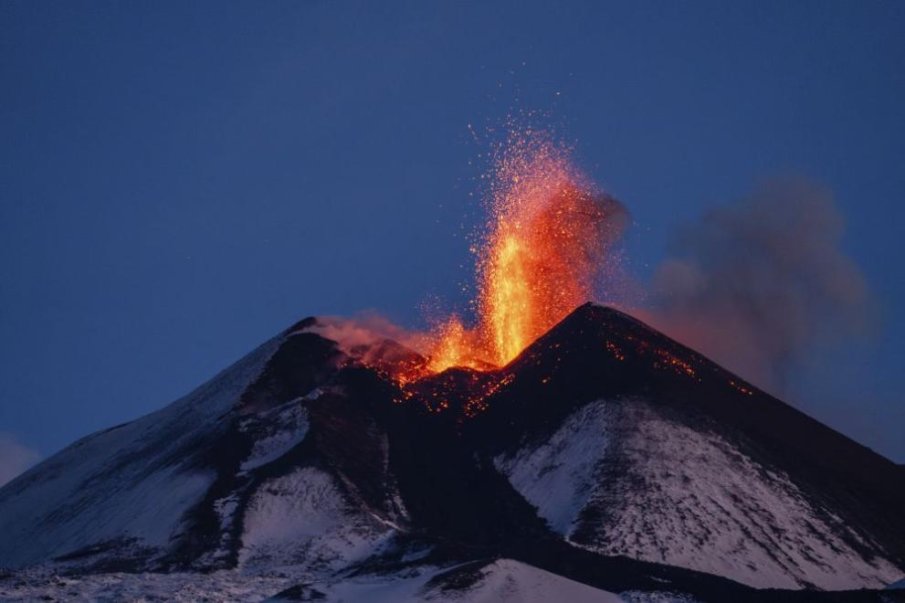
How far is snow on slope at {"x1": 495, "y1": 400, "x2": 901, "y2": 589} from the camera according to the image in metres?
75.9

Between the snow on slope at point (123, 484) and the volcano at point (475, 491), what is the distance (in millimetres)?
346

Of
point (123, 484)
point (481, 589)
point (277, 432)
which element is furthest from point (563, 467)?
point (123, 484)

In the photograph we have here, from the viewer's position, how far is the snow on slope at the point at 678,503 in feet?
249

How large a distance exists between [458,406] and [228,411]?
2035 cm

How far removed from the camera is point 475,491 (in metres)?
90.8

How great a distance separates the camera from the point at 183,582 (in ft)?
220

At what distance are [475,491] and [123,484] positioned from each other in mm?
30212

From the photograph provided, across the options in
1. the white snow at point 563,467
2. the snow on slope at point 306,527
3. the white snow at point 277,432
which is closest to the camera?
the snow on slope at point 306,527

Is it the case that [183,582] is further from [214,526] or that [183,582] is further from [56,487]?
[56,487]

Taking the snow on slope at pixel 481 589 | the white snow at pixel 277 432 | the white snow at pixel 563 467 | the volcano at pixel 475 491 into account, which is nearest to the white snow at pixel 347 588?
the snow on slope at pixel 481 589

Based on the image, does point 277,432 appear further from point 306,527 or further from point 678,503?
point 678,503

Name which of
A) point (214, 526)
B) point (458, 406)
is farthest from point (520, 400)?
point (214, 526)

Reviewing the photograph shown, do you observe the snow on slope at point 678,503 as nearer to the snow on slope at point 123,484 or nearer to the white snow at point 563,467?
the white snow at point 563,467

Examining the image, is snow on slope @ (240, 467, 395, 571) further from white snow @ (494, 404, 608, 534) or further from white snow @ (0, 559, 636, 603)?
white snow @ (494, 404, 608, 534)
